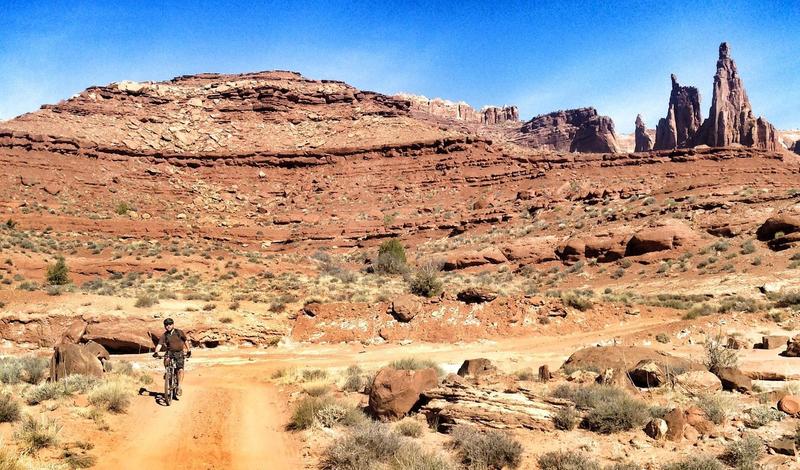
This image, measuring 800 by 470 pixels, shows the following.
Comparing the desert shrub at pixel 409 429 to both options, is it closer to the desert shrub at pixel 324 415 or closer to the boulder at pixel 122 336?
the desert shrub at pixel 324 415

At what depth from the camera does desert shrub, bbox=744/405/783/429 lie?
6520mm

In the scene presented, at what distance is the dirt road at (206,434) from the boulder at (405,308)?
26.1 feet

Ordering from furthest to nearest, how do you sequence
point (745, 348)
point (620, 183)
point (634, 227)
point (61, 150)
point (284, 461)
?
point (61, 150) < point (620, 183) < point (634, 227) < point (745, 348) < point (284, 461)

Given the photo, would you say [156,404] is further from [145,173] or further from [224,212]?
[145,173]

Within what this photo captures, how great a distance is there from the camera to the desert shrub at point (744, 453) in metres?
5.35

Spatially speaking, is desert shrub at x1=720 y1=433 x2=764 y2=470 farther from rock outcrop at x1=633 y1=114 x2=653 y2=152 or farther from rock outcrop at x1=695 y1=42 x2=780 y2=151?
rock outcrop at x1=633 y1=114 x2=653 y2=152

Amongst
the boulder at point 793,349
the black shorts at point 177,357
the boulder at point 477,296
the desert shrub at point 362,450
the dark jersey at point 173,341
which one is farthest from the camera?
the boulder at point 477,296

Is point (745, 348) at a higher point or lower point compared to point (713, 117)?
lower

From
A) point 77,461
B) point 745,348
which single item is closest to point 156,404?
point 77,461

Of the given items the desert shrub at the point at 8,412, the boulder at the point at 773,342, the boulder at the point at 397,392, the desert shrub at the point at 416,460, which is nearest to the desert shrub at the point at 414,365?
the boulder at the point at 397,392

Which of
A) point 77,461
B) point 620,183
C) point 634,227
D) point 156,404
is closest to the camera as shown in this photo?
point 77,461

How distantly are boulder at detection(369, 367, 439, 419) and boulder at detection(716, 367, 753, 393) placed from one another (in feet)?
15.6

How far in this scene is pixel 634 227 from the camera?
34.4 metres

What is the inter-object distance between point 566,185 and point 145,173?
155 ft
